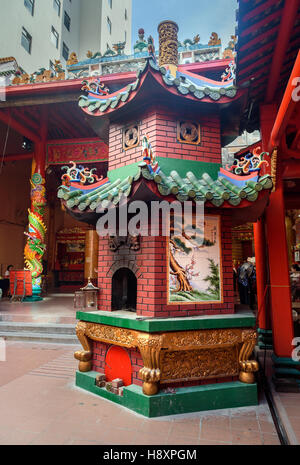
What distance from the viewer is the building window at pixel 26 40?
17.2 meters

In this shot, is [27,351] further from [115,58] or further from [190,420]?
[115,58]

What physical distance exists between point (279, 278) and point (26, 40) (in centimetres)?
1975

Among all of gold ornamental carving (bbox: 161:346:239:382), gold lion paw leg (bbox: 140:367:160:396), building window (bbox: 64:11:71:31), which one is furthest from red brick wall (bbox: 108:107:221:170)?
building window (bbox: 64:11:71:31)

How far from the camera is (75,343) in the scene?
7.07 m

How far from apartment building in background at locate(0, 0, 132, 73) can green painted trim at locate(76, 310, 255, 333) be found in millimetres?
14797

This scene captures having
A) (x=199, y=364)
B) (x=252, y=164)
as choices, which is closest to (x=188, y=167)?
(x=252, y=164)

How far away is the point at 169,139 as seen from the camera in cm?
446

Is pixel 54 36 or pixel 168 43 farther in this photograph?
pixel 54 36

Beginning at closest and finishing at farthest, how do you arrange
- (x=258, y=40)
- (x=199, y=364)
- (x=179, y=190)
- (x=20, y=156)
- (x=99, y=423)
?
1. (x=99, y=423)
2. (x=179, y=190)
3. (x=199, y=364)
4. (x=258, y=40)
5. (x=20, y=156)

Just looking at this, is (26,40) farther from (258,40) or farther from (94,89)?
(258,40)

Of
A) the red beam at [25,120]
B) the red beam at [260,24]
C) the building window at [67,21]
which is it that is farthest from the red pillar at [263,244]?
the building window at [67,21]

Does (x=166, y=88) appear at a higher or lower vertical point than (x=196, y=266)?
higher

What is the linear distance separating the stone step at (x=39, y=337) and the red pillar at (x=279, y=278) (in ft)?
14.9
